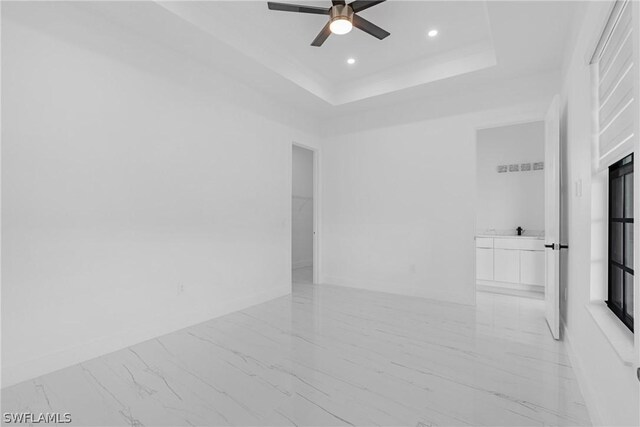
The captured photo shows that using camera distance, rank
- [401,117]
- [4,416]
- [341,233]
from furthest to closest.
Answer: [341,233]
[401,117]
[4,416]

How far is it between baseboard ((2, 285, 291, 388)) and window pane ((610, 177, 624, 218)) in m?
3.49

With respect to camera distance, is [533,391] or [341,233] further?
[341,233]

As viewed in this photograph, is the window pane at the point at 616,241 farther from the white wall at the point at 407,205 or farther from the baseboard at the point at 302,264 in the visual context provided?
the baseboard at the point at 302,264

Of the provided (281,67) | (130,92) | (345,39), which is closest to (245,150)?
(281,67)

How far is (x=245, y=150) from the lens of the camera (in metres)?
3.84

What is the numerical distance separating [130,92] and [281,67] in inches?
65.0

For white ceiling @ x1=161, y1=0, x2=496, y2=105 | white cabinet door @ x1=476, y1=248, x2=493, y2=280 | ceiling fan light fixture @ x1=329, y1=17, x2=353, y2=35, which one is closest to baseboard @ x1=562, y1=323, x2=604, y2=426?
white cabinet door @ x1=476, y1=248, x2=493, y2=280

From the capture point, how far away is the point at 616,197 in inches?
70.0

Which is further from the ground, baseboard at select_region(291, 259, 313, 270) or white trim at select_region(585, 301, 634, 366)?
white trim at select_region(585, 301, 634, 366)

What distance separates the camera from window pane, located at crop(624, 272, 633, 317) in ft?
5.10

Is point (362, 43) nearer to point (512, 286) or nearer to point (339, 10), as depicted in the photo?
point (339, 10)

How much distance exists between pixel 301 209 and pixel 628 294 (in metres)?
5.82

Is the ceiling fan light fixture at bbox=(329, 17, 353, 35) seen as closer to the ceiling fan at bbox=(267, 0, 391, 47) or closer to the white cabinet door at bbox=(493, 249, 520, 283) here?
the ceiling fan at bbox=(267, 0, 391, 47)

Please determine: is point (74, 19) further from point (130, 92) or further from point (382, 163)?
point (382, 163)
